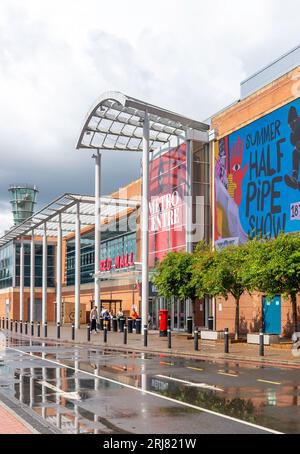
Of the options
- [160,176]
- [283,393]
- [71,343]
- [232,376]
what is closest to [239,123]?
[160,176]

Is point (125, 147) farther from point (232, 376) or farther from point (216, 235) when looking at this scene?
point (232, 376)

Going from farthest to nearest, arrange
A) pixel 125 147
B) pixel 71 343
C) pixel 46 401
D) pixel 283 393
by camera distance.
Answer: pixel 125 147, pixel 71 343, pixel 283 393, pixel 46 401

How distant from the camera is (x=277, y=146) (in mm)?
33531

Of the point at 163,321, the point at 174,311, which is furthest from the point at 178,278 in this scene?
the point at 174,311

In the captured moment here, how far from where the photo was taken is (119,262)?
59.6 m

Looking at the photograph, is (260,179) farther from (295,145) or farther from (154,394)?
(154,394)

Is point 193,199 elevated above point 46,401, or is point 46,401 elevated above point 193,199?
point 193,199

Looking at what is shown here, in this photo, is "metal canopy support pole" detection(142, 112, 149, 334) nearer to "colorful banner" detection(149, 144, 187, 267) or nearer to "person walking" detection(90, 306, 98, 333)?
"colorful banner" detection(149, 144, 187, 267)

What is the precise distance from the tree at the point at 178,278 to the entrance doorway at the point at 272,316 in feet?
12.5

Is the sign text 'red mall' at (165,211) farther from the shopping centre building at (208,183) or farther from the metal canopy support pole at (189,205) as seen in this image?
the metal canopy support pole at (189,205)

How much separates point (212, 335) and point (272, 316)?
3288 millimetres

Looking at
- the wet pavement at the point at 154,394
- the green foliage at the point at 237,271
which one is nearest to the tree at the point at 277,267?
the green foliage at the point at 237,271

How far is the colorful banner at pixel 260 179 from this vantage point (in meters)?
32.2
